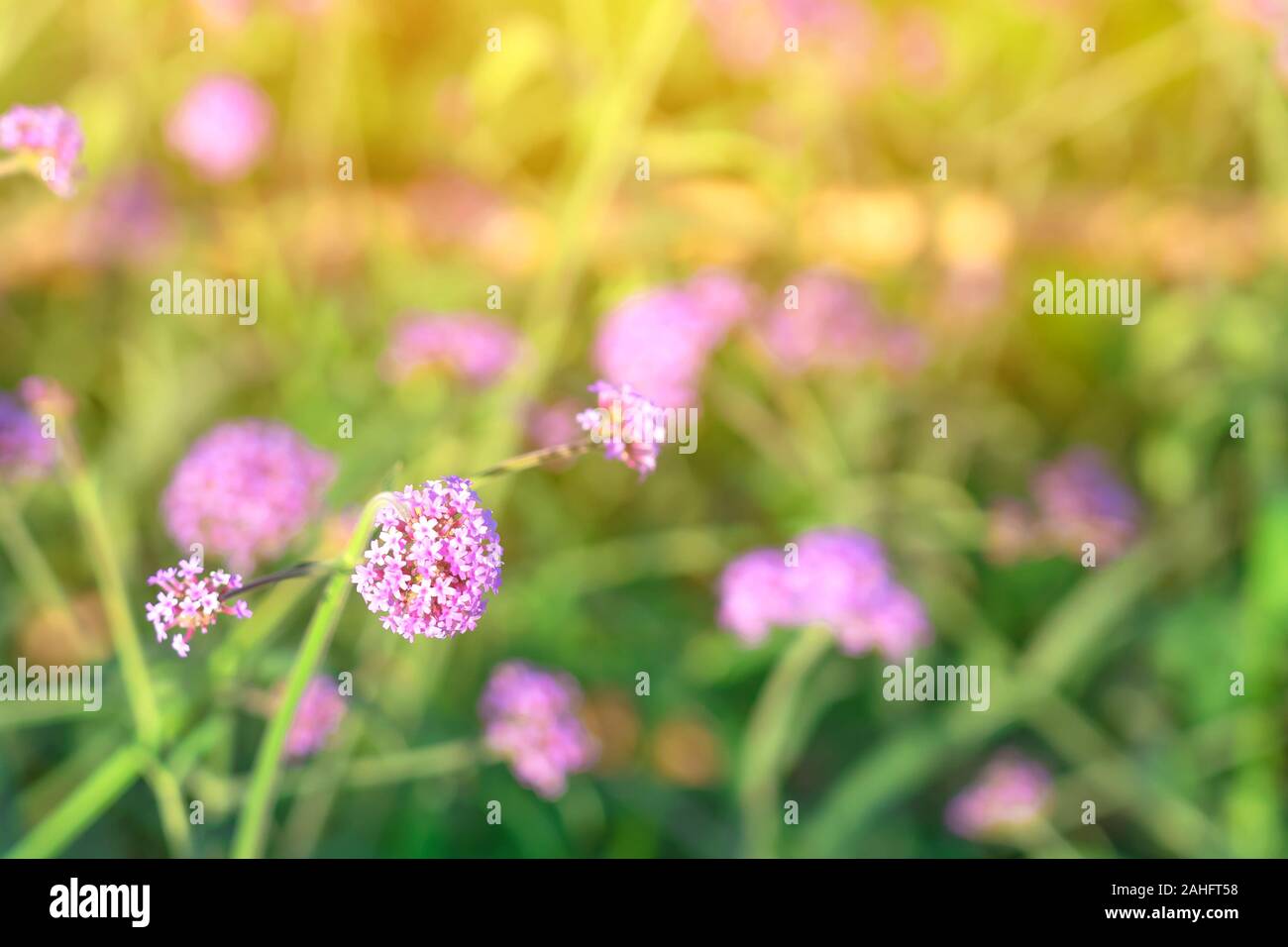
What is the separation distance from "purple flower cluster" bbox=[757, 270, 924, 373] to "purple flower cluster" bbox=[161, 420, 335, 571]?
34.8 inches

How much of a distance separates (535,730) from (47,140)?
2.18ft

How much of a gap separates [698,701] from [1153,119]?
83.2 inches

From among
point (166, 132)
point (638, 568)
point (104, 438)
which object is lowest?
point (638, 568)

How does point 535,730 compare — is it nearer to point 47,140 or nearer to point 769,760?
point 769,760

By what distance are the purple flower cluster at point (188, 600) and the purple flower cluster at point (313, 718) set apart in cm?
Answer: 49

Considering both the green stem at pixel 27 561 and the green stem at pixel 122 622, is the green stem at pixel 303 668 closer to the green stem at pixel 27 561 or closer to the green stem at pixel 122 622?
the green stem at pixel 122 622

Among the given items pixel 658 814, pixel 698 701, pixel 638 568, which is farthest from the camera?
pixel 638 568

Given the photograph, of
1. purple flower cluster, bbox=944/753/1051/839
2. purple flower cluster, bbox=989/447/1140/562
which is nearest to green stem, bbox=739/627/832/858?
purple flower cluster, bbox=944/753/1051/839

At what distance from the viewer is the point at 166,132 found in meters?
2.78

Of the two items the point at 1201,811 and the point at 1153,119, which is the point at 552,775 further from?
the point at 1153,119

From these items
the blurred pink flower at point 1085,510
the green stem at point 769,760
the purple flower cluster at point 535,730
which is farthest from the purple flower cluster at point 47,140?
the blurred pink flower at point 1085,510

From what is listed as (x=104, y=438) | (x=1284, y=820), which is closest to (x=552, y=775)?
(x=1284, y=820)

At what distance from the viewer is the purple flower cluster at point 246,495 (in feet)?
3.98
